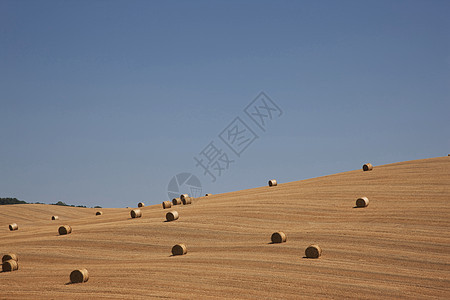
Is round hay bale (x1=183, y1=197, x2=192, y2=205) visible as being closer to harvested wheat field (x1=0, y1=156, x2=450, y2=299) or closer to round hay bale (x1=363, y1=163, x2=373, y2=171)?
harvested wheat field (x1=0, y1=156, x2=450, y2=299)

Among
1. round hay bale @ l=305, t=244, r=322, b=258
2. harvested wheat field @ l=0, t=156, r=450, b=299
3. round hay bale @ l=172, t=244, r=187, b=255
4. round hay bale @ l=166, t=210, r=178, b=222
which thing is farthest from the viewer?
round hay bale @ l=166, t=210, r=178, b=222

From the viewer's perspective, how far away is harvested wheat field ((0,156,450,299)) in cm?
998

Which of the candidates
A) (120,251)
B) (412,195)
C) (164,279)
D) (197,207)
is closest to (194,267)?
(164,279)

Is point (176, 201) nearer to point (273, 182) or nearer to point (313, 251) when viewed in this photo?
point (273, 182)

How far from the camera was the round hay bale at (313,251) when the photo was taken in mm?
11602

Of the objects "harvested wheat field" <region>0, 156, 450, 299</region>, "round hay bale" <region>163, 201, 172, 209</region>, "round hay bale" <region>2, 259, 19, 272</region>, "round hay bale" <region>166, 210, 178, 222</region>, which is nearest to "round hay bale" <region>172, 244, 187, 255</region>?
"harvested wheat field" <region>0, 156, 450, 299</region>

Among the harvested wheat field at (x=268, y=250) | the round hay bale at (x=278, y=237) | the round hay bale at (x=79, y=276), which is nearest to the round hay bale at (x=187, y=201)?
the harvested wheat field at (x=268, y=250)

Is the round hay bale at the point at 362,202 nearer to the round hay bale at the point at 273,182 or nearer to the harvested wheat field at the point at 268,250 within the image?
the harvested wheat field at the point at 268,250

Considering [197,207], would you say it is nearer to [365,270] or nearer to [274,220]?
[274,220]

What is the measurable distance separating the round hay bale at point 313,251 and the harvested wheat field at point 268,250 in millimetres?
197

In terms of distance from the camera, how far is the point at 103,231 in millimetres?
15922

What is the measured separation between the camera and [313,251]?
11.6 metres

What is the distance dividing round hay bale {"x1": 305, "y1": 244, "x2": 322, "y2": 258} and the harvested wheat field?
20 cm

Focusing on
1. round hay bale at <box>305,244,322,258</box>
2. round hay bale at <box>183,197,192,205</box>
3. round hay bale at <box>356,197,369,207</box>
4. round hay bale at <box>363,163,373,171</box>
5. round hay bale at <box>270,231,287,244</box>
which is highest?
round hay bale at <box>363,163,373,171</box>
